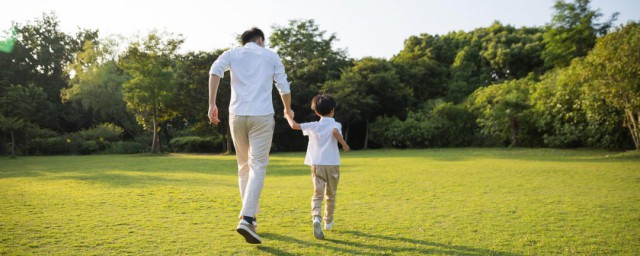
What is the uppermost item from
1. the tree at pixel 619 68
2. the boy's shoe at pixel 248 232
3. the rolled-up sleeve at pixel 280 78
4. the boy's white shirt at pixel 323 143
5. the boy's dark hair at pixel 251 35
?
the tree at pixel 619 68

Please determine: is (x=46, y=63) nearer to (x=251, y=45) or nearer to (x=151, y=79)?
(x=151, y=79)

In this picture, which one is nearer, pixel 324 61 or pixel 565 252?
pixel 565 252

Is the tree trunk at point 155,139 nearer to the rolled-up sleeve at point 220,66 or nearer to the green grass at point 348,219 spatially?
the green grass at point 348,219

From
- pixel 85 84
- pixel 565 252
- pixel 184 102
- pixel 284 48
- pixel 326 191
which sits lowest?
pixel 565 252

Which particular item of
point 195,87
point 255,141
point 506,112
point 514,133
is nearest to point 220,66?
point 255,141

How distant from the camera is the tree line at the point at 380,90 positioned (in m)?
20.0

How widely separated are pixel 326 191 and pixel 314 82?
25696 millimetres

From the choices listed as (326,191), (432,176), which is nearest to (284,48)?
(432,176)

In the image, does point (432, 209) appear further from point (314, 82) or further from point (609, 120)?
point (314, 82)

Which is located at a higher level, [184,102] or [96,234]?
[184,102]

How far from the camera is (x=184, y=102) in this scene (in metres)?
26.1

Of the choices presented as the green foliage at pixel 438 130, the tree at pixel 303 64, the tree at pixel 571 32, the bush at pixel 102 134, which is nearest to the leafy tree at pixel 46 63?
the bush at pixel 102 134

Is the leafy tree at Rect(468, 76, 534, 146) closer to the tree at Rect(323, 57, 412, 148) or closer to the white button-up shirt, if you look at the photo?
the tree at Rect(323, 57, 412, 148)

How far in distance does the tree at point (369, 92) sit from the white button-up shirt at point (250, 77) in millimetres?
22303
